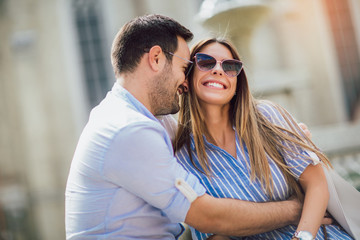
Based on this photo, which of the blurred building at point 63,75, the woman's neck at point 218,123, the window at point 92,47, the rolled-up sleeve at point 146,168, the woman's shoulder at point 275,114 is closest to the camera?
the rolled-up sleeve at point 146,168

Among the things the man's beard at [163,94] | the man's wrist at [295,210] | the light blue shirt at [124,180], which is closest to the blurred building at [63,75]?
the man's wrist at [295,210]

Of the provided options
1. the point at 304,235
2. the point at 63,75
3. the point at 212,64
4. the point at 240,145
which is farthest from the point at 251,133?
the point at 63,75

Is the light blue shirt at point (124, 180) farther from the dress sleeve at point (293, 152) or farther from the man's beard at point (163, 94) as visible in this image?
the dress sleeve at point (293, 152)

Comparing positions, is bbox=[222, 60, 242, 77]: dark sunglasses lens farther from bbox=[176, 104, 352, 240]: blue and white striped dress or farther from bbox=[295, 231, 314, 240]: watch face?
bbox=[295, 231, 314, 240]: watch face

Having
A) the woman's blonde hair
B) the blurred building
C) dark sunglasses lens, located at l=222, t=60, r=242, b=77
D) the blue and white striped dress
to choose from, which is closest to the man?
the blue and white striped dress

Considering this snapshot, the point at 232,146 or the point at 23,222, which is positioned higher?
the point at 232,146

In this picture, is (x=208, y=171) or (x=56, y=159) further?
(x=56, y=159)

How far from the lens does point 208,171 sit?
8.07 feet

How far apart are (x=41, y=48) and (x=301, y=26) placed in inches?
300

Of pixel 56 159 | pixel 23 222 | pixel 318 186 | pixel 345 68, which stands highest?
pixel 318 186

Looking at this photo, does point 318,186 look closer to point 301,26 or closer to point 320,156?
point 320,156

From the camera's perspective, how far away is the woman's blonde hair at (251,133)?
2.39 m

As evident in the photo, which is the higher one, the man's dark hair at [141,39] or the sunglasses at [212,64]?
the man's dark hair at [141,39]

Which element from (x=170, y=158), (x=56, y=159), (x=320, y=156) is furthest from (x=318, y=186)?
(x=56, y=159)
